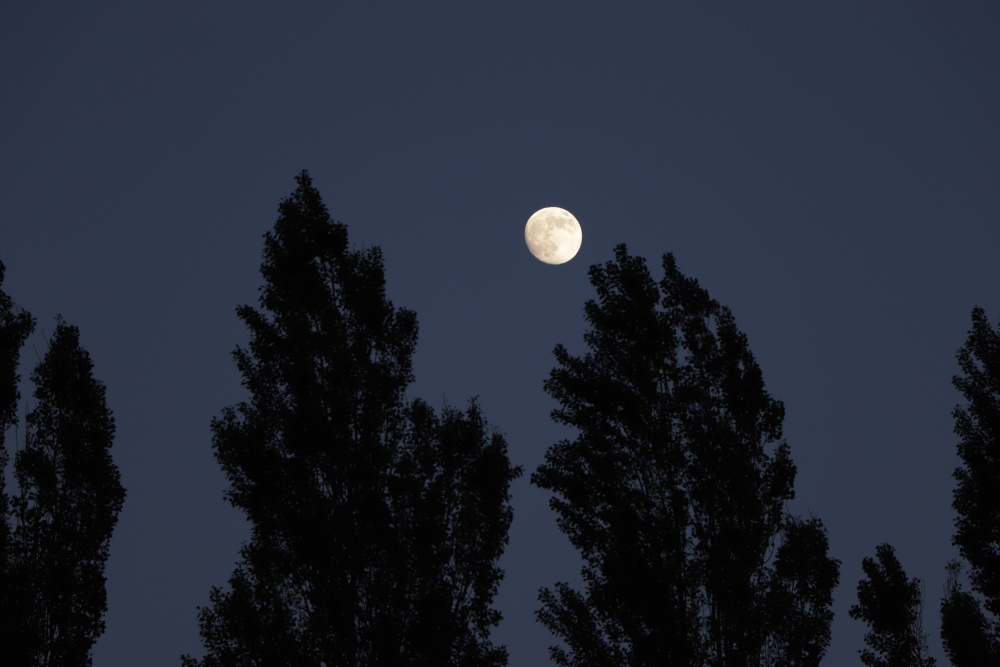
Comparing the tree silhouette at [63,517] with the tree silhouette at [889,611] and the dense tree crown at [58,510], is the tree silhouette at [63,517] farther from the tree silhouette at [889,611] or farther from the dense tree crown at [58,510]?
the tree silhouette at [889,611]

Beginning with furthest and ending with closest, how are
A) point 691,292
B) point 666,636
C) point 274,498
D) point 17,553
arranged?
1. point 691,292
2. point 17,553
3. point 274,498
4. point 666,636

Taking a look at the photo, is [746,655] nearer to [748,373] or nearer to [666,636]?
[666,636]

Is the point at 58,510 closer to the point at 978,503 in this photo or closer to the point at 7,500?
the point at 7,500

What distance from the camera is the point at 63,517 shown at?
1806cm

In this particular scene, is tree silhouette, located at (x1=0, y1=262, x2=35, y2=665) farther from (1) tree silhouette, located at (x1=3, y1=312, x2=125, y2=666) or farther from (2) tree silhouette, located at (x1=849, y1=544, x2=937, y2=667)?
(2) tree silhouette, located at (x1=849, y1=544, x2=937, y2=667)

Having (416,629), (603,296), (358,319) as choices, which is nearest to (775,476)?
(603,296)

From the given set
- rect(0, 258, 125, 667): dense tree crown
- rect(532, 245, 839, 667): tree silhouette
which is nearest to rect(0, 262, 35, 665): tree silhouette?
rect(0, 258, 125, 667): dense tree crown

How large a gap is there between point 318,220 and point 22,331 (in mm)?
6612

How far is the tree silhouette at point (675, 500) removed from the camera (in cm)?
1545

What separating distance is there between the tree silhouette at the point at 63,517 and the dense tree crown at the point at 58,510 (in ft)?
0.06

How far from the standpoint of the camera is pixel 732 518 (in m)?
16.2

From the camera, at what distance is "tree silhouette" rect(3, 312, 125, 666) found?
16.9 m

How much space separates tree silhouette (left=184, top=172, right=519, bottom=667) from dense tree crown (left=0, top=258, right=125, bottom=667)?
140 inches

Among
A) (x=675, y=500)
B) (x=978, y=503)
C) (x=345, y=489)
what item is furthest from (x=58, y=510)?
(x=978, y=503)
